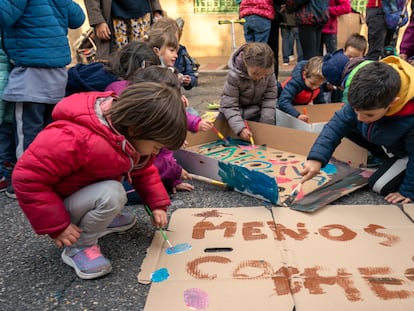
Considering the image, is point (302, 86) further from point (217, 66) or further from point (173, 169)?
point (217, 66)

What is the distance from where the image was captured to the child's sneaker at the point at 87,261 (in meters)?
1.27

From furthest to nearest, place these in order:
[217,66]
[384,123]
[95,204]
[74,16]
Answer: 1. [217,66]
2. [74,16]
3. [384,123]
4. [95,204]

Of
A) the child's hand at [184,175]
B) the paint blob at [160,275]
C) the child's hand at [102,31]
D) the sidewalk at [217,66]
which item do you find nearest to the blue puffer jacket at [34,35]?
the child's hand at [102,31]

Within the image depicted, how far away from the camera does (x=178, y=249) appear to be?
4.53ft

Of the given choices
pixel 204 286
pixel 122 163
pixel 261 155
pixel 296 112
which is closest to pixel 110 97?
pixel 122 163

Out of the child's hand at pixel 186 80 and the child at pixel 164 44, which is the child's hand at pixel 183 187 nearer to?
the child at pixel 164 44

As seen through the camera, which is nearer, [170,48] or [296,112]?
[170,48]

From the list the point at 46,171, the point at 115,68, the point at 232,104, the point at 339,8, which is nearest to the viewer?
the point at 46,171

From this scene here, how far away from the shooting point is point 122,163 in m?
1.22

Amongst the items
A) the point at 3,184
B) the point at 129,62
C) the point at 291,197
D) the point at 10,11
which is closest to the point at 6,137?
the point at 3,184

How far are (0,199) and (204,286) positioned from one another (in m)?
1.13

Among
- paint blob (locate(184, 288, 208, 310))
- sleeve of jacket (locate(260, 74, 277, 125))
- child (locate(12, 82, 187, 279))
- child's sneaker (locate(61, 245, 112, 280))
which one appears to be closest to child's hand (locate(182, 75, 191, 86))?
sleeve of jacket (locate(260, 74, 277, 125))

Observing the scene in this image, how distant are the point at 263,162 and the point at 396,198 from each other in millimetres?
654

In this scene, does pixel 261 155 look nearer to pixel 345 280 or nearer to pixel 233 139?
pixel 233 139
